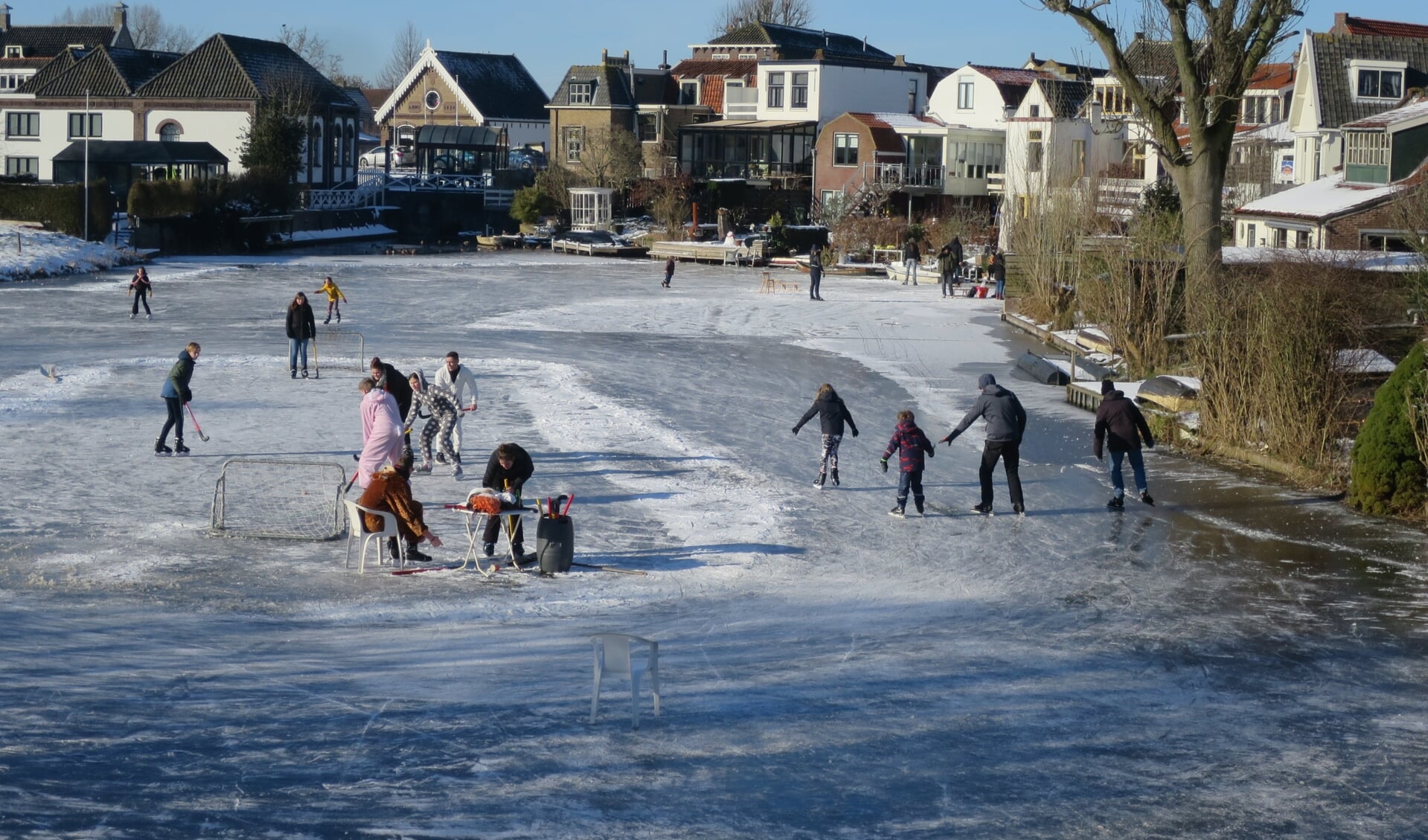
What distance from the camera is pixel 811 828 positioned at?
7.81 m

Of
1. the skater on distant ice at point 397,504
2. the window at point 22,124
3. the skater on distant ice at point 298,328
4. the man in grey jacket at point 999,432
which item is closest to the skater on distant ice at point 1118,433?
the man in grey jacket at point 999,432

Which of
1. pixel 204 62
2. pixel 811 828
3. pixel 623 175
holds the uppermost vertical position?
pixel 204 62

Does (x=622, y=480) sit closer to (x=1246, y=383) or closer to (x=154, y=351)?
(x=1246, y=383)

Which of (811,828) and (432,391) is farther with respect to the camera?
(432,391)

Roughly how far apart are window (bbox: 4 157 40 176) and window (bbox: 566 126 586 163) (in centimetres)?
2799

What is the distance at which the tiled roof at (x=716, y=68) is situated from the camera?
82.8 m

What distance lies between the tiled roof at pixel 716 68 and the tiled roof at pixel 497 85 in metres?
12.4

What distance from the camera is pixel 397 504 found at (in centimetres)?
1303

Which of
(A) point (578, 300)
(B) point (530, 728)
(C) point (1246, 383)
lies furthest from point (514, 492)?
(A) point (578, 300)

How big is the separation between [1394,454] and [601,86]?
71.6 metres

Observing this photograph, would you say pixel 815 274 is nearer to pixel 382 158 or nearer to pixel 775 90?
pixel 775 90

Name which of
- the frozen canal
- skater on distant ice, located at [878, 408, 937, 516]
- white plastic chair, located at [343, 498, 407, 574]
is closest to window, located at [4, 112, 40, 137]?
the frozen canal

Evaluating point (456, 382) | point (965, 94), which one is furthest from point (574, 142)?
point (456, 382)

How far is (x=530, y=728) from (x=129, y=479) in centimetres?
875
